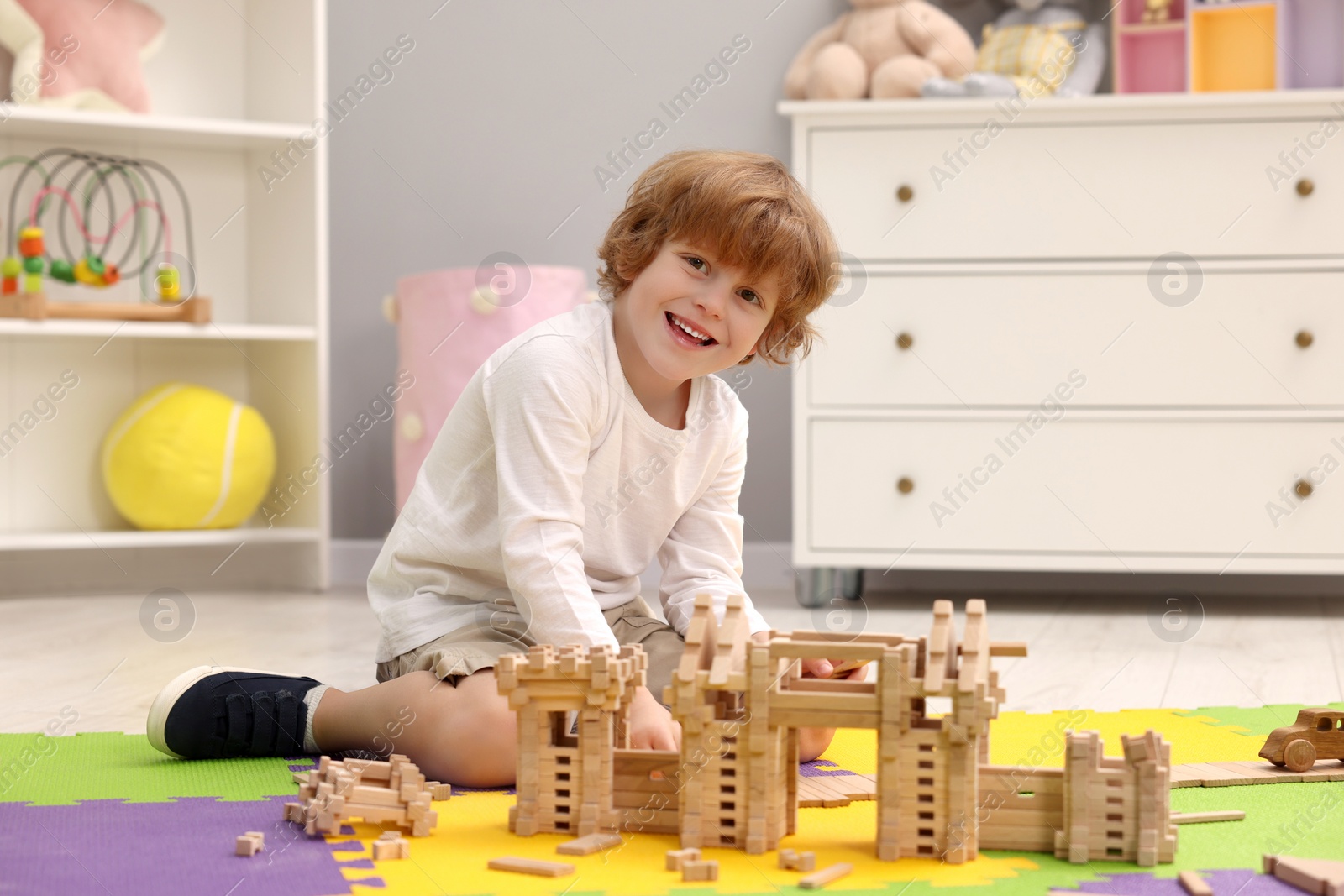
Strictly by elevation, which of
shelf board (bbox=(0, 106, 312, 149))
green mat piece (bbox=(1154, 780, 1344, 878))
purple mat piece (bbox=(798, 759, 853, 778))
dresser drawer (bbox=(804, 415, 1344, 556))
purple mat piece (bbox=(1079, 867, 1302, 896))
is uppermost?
shelf board (bbox=(0, 106, 312, 149))

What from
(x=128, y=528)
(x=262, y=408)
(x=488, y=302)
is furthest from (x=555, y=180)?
(x=128, y=528)

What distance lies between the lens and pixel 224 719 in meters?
1.05

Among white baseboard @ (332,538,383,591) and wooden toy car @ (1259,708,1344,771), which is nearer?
wooden toy car @ (1259,708,1344,771)

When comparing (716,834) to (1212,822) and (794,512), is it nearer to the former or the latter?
(1212,822)

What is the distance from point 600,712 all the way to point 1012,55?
169cm

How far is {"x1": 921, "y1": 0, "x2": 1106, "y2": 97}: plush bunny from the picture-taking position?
214 centimetres

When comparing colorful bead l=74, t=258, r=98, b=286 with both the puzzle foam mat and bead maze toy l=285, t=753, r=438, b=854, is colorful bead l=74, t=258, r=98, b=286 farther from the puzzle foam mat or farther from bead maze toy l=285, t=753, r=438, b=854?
bead maze toy l=285, t=753, r=438, b=854

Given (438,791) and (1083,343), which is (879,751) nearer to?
(438,791)

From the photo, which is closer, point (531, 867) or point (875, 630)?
point (531, 867)

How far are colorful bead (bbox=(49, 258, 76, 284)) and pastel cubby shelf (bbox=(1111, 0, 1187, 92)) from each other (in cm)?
171

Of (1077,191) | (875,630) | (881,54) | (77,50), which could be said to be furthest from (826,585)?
(77,50)

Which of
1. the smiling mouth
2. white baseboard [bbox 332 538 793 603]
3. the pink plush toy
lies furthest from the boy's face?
the pink plush toy

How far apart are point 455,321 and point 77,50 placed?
0.77 meters

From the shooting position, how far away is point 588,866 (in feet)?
2.46
